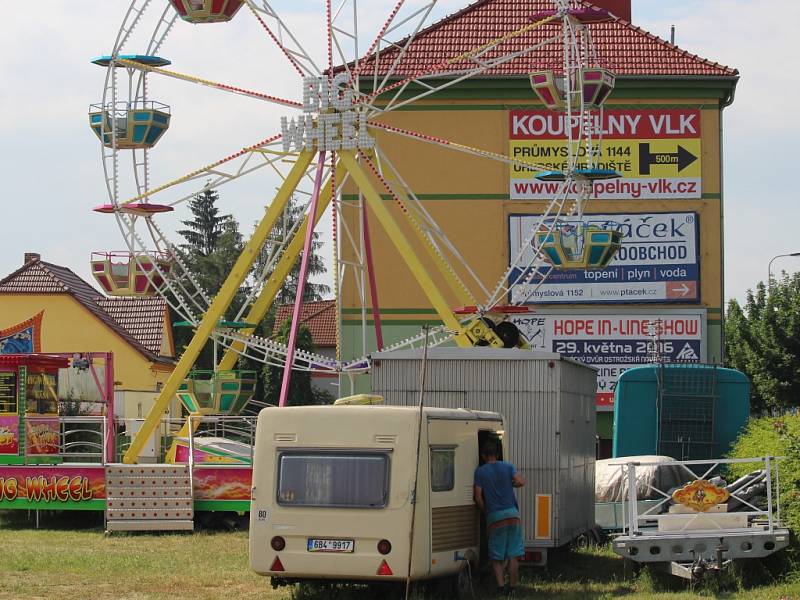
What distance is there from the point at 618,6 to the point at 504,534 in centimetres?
2784

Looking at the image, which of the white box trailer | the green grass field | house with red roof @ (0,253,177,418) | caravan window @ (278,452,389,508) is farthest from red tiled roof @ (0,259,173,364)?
caravan window @ (278,452,389,508)

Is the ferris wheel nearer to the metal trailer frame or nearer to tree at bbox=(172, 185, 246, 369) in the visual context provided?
the metal trailer frame

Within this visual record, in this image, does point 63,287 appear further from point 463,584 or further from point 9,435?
point 463,584

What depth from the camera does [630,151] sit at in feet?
115

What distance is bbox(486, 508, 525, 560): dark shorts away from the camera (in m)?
15.8

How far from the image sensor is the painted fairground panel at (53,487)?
78.8ft

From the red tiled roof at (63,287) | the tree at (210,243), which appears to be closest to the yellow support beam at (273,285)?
the red tiled roof at (63,287)

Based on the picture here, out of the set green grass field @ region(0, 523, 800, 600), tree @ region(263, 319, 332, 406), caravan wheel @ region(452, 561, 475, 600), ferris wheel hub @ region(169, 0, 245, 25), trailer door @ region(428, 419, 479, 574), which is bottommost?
green grass field @ region(0, 523, 800, 600)

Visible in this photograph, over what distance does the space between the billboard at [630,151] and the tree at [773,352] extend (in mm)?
15508

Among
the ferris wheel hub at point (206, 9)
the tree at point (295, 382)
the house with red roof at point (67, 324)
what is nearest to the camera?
the ferris wheel hub at point (206, 9)

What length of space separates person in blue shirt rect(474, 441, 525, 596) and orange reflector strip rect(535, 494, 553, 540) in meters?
1.69

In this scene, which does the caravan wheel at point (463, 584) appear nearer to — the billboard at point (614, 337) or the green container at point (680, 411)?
the green container at point (680, 411)

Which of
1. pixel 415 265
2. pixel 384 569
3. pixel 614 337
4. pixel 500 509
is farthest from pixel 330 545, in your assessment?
pixel 614 337

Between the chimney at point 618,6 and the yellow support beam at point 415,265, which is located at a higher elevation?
the chimney at point 618,6
